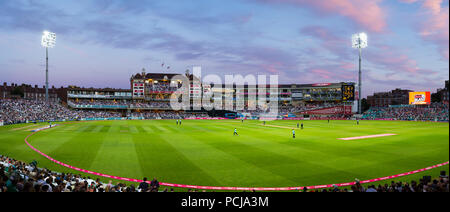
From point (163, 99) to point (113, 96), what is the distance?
69.7 feet

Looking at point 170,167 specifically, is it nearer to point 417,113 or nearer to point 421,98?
point 417,113

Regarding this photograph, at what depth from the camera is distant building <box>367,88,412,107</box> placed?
164 meters

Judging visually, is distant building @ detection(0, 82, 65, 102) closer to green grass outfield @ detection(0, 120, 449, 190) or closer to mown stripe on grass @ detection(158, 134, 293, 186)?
green grass outfield @ detection(0, 120, 449, 190)

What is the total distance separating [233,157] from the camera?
18328 millimetres

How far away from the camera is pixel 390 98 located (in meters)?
171

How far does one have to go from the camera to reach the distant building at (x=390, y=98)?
537 ft

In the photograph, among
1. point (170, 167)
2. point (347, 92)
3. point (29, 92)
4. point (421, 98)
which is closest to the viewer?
point (170, 167)

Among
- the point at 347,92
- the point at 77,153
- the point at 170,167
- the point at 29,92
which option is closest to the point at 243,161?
the point at 170,167

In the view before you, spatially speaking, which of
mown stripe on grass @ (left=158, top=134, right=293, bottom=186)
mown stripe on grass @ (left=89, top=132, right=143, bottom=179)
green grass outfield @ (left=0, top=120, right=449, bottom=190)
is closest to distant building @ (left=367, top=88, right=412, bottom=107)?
green grass outfield @ (left=0, top=120, right=449, bottom=190)

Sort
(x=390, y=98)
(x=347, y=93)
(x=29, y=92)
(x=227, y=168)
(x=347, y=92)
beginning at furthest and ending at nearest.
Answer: (x=390, y=98)
(x=29, y=92)
(x=347, y=92)
(x=347, y=93)
(x=227, y=168)

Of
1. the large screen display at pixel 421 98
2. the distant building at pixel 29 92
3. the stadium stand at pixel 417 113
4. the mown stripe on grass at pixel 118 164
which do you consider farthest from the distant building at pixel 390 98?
the distant building at pixel 29 92

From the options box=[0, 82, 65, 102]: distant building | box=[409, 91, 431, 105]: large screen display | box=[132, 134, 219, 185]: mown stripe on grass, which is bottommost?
box=[132, 134, 219, 185]: mown stripe on grass

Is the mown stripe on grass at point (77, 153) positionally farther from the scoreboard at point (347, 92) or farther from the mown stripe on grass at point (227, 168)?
the scoreboard at point (347, 92)
